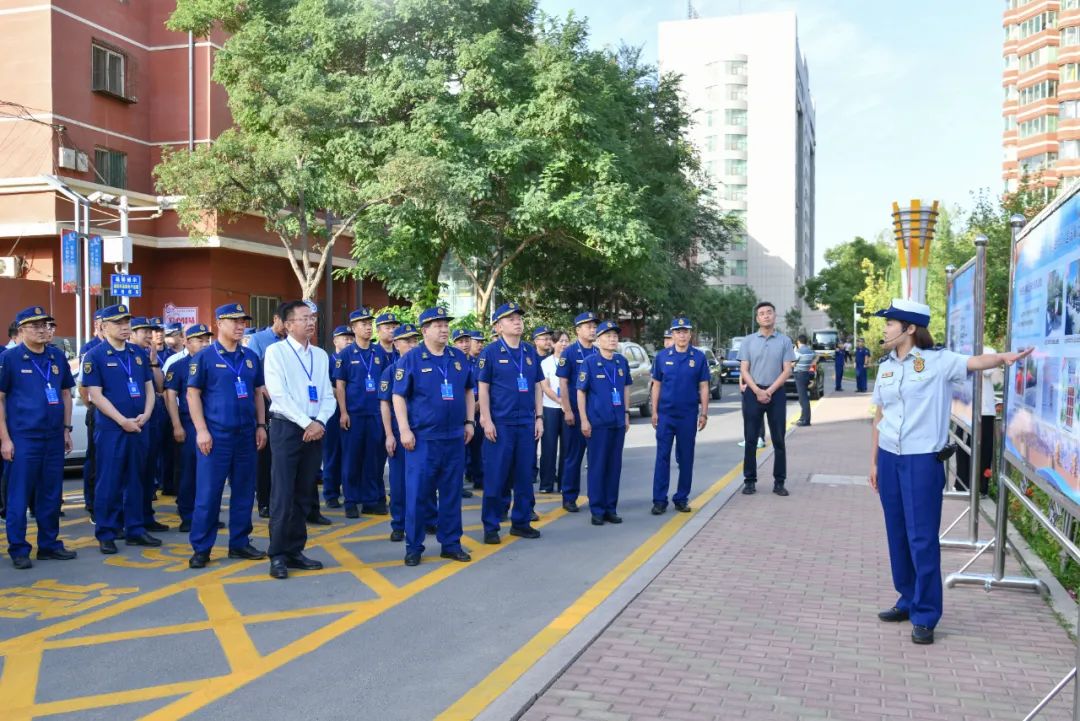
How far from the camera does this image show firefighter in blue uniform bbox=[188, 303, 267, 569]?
7176mm

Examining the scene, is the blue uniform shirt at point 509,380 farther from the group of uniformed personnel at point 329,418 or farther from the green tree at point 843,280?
the green tree at point 843,280

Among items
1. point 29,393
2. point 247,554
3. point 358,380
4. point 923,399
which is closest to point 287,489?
point 247,554

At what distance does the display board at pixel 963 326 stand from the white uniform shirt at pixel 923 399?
258 cm

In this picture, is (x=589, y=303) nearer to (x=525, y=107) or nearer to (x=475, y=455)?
(x=525, y=107)

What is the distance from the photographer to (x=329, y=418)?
788 cm

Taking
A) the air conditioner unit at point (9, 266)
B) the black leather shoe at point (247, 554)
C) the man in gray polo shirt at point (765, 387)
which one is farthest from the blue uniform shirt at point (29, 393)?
the air conditioner unit at point (9, 266)

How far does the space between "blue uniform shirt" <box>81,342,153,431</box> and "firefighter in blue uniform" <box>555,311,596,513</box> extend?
378cm

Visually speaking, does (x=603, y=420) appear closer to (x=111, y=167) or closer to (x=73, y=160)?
(x=73, y=160)

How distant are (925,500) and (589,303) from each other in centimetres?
2958

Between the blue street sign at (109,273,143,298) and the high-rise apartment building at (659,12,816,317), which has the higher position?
the high-rise apartment building at (659,12,816,317)

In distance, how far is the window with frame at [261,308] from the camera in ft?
101

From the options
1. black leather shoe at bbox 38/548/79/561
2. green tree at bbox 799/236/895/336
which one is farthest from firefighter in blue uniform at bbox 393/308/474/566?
green tree at bbox 799/236/895/336

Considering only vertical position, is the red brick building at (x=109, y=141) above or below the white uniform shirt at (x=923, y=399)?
above

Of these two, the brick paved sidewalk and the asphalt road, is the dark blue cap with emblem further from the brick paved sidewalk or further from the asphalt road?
the brick paved sidewalk
